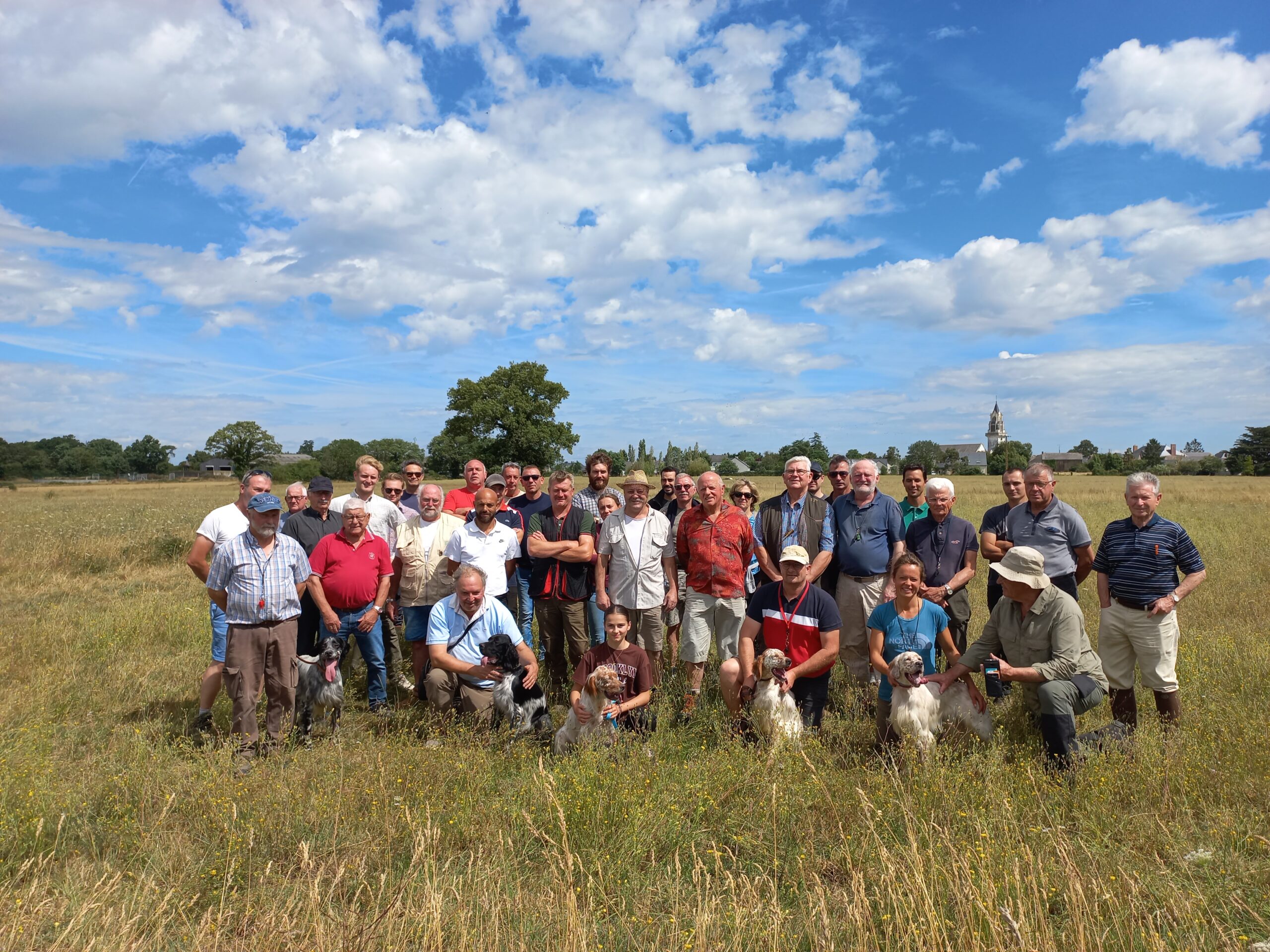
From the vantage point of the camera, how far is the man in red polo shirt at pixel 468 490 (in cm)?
799

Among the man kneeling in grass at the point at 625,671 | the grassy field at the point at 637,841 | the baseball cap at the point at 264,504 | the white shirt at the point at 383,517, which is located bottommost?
the grassy field at the point at 637,841

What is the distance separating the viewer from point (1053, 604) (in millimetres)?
4848

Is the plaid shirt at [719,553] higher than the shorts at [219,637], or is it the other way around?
the plaid shirt at [719,553]

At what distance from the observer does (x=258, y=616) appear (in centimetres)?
517

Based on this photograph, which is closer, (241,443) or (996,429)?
(241,443)

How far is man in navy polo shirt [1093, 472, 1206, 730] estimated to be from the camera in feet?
16.8

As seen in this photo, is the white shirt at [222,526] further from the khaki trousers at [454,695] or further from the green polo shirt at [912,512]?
the green polo shirt at [912,512]

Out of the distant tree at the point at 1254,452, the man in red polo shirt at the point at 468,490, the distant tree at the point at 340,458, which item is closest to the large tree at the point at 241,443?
the distant tree at the point at 340,458

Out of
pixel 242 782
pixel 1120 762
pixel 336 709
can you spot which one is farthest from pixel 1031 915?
pixel 336 709

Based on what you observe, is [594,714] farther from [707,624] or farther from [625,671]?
[707,624]

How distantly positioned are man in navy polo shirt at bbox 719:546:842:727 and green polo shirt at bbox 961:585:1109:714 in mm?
960

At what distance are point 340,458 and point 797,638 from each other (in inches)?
3524

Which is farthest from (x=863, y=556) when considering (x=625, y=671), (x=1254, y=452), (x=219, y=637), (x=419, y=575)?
(x=1254, y=452)

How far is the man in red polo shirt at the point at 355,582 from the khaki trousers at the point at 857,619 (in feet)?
13.1
